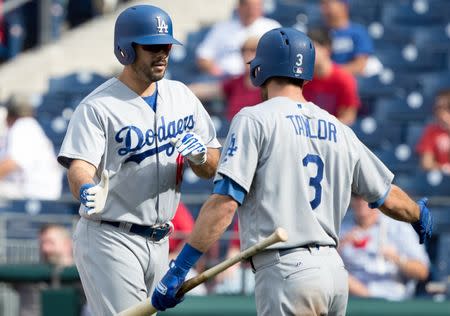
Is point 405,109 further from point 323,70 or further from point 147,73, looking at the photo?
point 147,73

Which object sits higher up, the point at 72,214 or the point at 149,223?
the point at 149,223

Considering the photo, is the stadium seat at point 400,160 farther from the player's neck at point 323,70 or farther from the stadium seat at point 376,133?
the player's neck at point 323,70

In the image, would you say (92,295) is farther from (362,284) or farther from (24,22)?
(24,22)

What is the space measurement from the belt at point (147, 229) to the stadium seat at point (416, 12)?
6522mm

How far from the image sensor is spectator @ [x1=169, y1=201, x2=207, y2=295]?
8.83 metres

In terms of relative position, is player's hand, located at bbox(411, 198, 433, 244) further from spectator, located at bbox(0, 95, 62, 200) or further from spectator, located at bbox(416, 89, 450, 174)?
spectator, located at bbox(0, 95, 62, 200)

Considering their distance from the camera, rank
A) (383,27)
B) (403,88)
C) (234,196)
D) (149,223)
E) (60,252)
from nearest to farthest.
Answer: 1. (234,196)
2. (149,223)
3. (60,252)
4. (403,88)
5. (383,27)

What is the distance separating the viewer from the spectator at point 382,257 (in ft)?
28.3

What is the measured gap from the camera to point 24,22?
14961 mm

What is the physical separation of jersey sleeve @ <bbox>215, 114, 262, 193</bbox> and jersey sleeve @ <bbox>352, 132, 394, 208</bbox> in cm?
54

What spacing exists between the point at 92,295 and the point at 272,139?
131 cm

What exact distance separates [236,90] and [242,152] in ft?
18.5

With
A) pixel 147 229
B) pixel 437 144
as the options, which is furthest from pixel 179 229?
pixel 147 229

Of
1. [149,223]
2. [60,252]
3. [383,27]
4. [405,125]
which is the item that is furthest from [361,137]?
[149,223]
